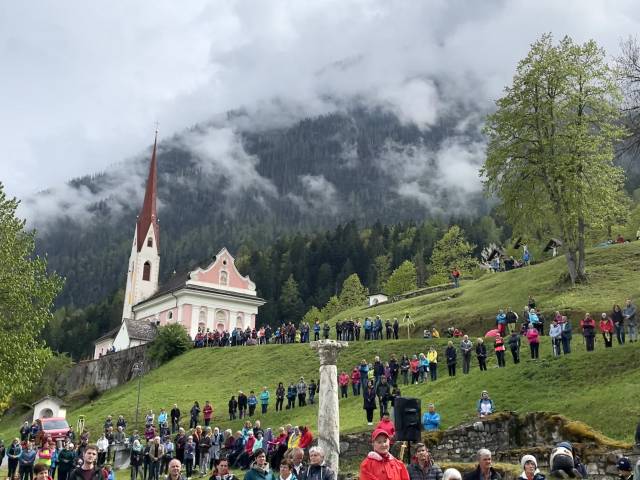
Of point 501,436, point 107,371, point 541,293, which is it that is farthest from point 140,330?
point 501,436

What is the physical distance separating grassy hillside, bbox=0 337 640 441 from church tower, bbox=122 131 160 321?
40722 mm

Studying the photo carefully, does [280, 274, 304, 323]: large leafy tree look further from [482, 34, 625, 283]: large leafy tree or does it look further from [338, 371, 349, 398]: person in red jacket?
[338, 371, 349, 398]: person in red jacket

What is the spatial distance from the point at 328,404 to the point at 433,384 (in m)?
10.4

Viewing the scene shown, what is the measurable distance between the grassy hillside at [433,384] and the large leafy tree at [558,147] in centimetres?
1047

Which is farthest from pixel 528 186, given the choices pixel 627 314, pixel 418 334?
pixel 627 314

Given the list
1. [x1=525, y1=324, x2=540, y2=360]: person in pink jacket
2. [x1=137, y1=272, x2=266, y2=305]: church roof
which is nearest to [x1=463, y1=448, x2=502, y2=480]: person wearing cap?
[x1=525, y1=324, x2=540, y2=360]: person in pink jacket

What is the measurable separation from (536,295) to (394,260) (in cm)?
8025

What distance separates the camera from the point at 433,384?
2789 centimetres

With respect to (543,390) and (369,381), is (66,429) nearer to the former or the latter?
(369,381)

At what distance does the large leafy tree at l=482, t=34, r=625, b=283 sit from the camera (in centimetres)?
3866

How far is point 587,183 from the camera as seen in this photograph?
128 ft

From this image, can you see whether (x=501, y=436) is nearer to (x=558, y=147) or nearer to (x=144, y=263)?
(x=558, y=147)

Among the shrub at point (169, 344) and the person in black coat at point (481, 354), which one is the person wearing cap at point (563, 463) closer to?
the person in black coat at point (481, 354)

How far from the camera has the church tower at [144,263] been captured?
89.9 meters
